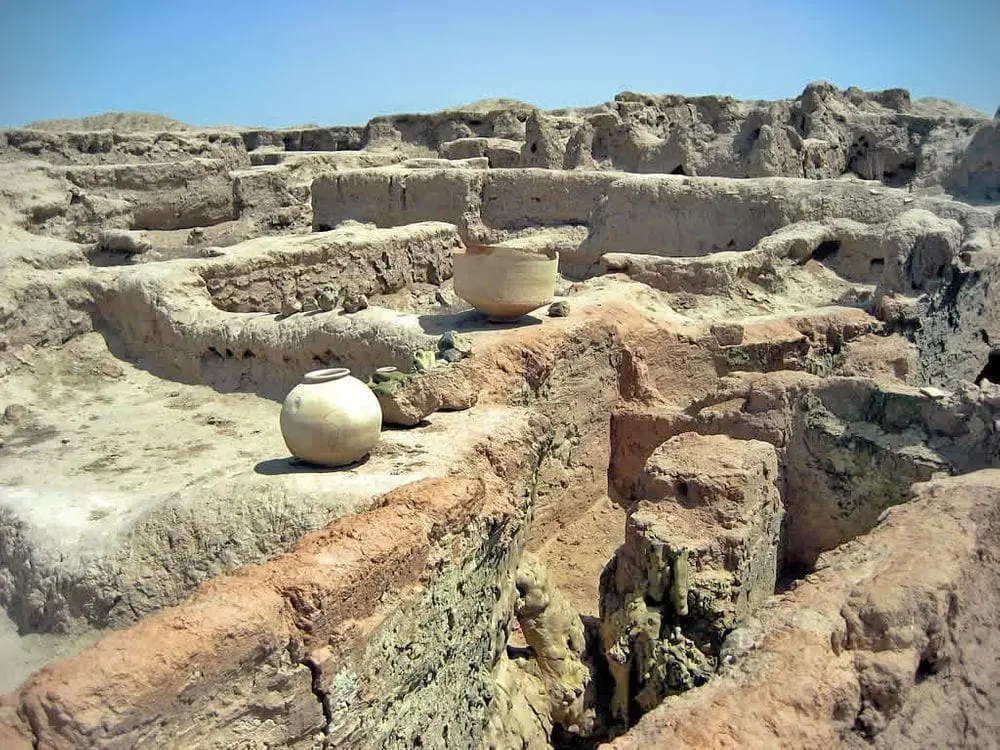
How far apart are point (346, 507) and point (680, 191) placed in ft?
32.2

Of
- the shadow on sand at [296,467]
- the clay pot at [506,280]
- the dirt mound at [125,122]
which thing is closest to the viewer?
the shadow on sand at [296,467]

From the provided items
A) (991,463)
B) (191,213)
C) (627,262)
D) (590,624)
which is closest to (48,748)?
(590,624)

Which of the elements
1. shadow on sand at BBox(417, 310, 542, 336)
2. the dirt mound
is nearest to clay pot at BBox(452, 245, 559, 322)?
shadow on sand at BBox(417, 310, 542, 336)

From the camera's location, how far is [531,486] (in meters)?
6.04

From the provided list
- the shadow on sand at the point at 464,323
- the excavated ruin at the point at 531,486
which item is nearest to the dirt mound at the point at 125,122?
the excavated ruin at the point at 531,486

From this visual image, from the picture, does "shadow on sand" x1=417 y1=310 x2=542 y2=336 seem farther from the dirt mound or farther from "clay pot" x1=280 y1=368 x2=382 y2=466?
the dirt mound

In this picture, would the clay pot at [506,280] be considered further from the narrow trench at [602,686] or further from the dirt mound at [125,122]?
the dirt mound at [125,122]

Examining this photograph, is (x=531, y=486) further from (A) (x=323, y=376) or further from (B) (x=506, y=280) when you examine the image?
(B) (x=506, y=280)

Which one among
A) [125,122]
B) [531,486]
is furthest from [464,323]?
[125,122]

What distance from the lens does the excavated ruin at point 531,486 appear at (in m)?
3.25

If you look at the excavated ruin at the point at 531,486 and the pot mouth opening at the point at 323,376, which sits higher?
the pot mouth opening at the point at 323,376

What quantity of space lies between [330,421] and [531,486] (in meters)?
1.80

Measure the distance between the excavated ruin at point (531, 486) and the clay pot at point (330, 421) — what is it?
14 centimetres

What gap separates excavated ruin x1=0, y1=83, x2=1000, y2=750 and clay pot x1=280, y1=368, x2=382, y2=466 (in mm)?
145
